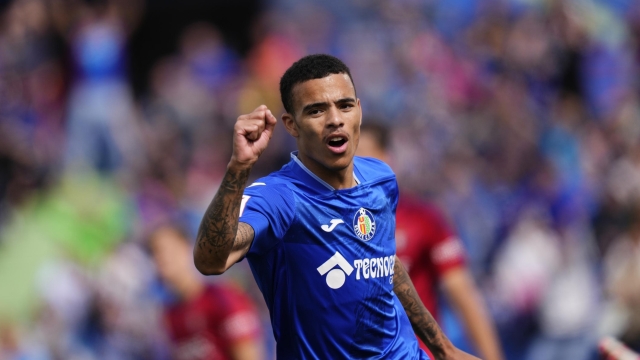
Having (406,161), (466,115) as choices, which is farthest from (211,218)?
(466,115)

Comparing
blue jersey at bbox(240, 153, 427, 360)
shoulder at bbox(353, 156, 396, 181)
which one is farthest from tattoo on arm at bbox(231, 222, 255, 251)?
shoulder at bbox(353, 156, 396, 181)

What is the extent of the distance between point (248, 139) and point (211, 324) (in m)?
3.85

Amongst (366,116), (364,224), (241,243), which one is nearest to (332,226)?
(364,224)

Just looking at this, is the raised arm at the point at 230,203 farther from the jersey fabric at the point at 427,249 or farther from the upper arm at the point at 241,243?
the jersey fabric at the point at 427,249

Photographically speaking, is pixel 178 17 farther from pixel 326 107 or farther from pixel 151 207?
pixel 326 107

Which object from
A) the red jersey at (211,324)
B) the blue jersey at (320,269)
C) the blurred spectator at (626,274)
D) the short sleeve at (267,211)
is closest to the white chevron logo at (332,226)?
the blue jersey at (320,269)

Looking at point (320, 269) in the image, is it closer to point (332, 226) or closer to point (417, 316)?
point (332, 226)

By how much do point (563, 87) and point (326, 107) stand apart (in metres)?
8.75

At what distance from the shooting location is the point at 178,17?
58.3 ft

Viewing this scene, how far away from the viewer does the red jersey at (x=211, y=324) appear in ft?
24.0

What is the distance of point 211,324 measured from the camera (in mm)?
7477

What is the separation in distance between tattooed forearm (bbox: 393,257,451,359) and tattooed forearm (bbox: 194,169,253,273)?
4.47ft

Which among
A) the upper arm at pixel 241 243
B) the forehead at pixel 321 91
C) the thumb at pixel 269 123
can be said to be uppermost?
the forehead at pixel 321 91

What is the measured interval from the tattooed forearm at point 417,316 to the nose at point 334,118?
947 mm
